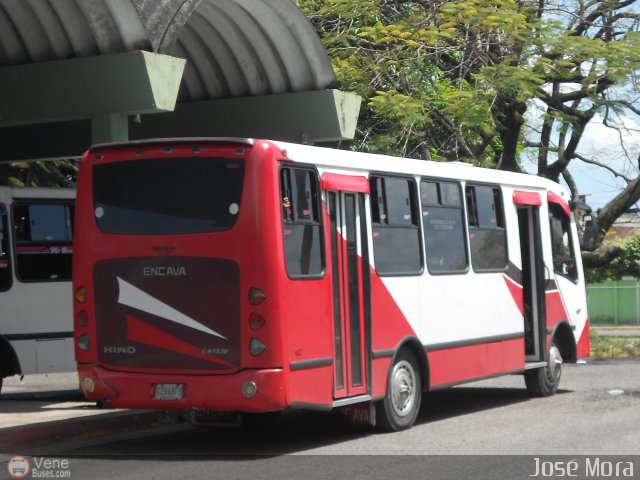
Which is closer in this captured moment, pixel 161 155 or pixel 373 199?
pixel 161 155

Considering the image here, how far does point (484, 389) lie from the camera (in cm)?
1741

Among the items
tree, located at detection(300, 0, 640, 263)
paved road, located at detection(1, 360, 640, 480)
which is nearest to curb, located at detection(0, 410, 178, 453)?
paved road, located at detection(1, 360, 640, 480)

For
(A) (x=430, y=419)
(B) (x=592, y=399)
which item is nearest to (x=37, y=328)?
(A) (x=430, y=419)

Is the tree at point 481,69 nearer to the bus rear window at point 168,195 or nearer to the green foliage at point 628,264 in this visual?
the bus rear window at point 168,195

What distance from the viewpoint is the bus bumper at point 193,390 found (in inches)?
408

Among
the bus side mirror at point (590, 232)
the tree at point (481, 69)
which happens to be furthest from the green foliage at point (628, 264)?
the bus side mirror at point (590, 232)

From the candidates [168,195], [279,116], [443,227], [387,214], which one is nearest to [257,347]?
[168,195]

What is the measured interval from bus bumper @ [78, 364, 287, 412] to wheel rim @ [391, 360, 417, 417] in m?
2.09

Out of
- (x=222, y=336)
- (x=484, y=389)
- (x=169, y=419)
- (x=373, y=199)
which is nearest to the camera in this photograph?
(x=222, y=336)

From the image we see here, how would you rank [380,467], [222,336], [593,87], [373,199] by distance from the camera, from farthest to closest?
[593,87]
[373,199]
[222,336]
[380,467]

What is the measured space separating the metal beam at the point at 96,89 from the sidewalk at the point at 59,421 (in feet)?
10.6

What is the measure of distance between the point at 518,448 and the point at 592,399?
4.88 metres

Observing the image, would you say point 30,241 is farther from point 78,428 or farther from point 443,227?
point 443,227

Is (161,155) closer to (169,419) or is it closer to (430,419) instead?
(169,419)
